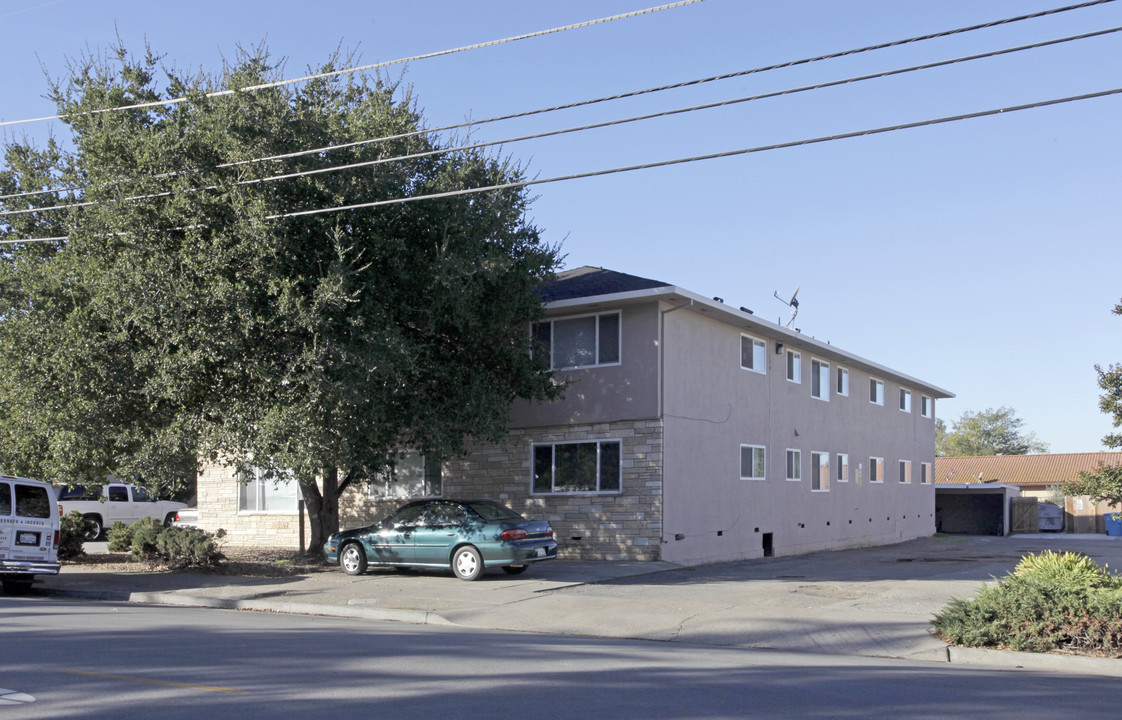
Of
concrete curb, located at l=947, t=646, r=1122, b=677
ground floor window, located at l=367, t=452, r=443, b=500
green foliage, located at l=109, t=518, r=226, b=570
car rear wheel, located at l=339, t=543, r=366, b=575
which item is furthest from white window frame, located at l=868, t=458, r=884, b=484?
concrete curb, located at l=947, t=646, r=1122, b=677

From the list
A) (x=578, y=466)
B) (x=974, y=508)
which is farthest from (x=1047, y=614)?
(x=974, y=508)

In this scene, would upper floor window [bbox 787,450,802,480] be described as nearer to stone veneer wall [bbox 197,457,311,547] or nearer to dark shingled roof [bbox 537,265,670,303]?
dark shingled roof [bbox 537,265,670,303]

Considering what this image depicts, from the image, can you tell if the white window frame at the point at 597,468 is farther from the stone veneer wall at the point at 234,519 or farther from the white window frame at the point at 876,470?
the white window frame at the point at 876,470

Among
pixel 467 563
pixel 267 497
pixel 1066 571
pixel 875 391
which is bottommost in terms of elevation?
pixel 467 563

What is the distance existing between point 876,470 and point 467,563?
19855mm

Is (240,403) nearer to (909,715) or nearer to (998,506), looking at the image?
(909,715)

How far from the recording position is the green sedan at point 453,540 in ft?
57.5

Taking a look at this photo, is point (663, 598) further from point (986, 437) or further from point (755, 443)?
point (986, 437)

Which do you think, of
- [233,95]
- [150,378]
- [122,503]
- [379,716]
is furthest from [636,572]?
[122,503]

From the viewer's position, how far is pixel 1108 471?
619 inches

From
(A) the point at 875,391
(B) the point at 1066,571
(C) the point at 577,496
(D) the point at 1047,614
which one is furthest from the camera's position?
(A) the point at 875,391

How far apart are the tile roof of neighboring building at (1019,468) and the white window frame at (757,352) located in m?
32.8

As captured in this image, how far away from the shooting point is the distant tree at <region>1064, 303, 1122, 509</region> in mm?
15609

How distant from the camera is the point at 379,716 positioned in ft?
22.6
